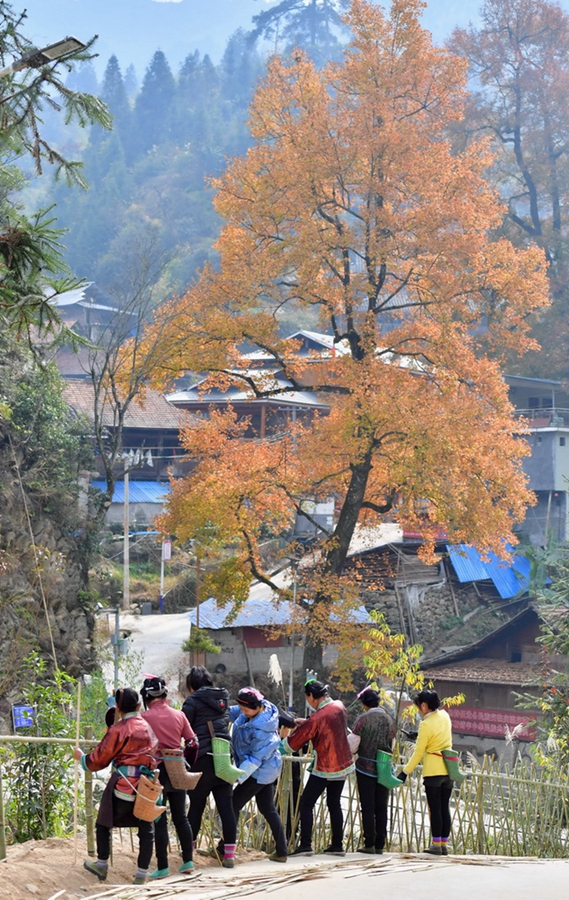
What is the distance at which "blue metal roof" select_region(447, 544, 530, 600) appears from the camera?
29797 mm

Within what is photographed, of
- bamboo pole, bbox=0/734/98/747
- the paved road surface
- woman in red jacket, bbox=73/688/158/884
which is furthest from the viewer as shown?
bamboo pole, bbox=0/734/98/747

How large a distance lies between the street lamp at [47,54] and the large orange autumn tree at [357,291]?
9.11m

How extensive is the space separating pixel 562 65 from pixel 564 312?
47.1 ft

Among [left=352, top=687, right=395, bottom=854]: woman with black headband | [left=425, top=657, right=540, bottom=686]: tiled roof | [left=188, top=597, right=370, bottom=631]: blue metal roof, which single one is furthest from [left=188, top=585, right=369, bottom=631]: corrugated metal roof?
[left=352, top=687, right=395, bottom=854]: woman with black headband

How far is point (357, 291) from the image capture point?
56.7ft

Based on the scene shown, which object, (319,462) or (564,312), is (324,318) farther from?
(564,312)

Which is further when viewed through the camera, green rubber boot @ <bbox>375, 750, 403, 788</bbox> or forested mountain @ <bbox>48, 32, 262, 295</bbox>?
forested mountain @ <bbox>48, 32, 262, 295</bbox>

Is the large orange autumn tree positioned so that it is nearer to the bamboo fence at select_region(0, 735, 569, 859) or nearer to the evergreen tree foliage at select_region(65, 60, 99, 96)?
the bamboo fence at select_region(0, 735, 569, 859)

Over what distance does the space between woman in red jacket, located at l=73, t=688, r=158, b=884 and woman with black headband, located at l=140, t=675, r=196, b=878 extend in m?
0.27

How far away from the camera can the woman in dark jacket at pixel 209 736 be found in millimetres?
6996

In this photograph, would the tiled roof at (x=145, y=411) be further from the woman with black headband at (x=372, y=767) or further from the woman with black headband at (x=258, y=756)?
the woman with black headband at (x=258, y=756)

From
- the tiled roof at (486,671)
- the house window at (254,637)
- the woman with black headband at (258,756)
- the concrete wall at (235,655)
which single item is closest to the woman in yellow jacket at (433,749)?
the woman with black headband at (258,756)

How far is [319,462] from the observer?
17.2 meters

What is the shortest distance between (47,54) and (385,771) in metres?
6.26
